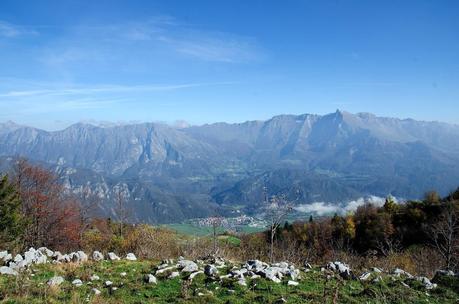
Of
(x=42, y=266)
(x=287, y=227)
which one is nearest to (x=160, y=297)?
(x=42, y=266)

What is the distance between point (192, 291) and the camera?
13930 mm

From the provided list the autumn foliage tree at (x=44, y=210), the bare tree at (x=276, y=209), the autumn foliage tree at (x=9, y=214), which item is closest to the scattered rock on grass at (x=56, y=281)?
the bare tree at (x=276, y=209)

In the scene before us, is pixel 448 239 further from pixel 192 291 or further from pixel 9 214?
pixel 9 214

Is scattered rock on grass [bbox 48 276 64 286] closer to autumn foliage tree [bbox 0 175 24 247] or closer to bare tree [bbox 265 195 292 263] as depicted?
bare tree [bbox 265 195 292 263]

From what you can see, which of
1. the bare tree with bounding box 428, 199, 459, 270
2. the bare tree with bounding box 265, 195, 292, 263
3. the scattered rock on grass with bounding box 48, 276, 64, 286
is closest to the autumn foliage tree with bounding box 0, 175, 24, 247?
the bare tree with bounding box 265, 195, 292, 263

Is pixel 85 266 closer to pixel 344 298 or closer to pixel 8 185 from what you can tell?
pixel 344 298

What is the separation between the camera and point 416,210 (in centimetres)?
8131

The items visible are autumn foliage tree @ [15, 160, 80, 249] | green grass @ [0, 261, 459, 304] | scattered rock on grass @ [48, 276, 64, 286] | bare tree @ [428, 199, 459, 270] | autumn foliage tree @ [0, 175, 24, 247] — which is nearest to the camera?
green grass @ [0, 261, 459, 304]

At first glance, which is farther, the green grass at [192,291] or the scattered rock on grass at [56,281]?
the scattered rock on grass at [56,281]

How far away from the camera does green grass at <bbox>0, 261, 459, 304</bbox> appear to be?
12.7 meters

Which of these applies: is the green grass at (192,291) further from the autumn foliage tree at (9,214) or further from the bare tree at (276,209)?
the autumn foliage tree at (9,214)

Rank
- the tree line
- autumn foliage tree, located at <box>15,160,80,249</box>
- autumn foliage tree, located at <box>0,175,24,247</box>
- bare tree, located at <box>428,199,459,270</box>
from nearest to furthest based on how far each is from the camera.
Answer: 1. the tree line
2. autumn foliage tree, located at <box>0,175,24,247</box>
3. bare tree, located at <box>428,199,459,270</box>
4. autumn foliage tree, located at <box>15,160,80,249</box>

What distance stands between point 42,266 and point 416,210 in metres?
79.1

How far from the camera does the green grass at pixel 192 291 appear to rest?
12727 mm
